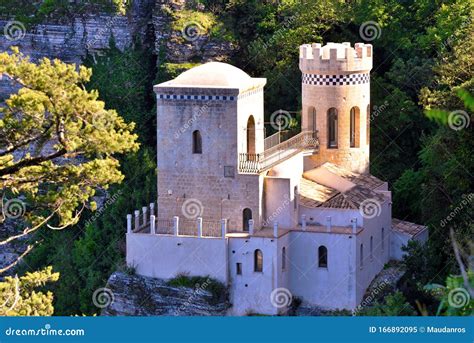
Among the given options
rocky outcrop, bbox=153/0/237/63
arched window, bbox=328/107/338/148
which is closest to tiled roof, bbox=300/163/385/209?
arched window, bbox=328/107/338/148

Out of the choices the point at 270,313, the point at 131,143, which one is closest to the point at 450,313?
the point at 131,143

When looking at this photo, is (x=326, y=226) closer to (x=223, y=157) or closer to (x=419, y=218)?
(x=223, y=157)

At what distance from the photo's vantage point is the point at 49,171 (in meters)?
37.5

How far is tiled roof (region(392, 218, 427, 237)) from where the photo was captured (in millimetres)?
52375

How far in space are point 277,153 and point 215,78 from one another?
3.64m

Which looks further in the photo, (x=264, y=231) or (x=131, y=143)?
(x=264, y=231)

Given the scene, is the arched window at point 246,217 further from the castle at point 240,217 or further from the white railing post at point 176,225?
the white railing post at point 176,225

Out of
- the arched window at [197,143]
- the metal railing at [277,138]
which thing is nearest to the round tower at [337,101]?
the metal railing at [277,138]

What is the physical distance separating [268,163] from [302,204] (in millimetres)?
1613

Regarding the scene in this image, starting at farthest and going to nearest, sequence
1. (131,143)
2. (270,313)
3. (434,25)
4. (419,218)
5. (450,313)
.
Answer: (434,25)
(419,218)
(270,313)
(131,143)
(450,313)

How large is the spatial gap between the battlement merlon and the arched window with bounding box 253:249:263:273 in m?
8.29

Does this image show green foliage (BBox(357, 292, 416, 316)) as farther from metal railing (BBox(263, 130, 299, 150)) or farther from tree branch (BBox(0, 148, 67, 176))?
tree branch (BBox(0, 148, 67, 176))

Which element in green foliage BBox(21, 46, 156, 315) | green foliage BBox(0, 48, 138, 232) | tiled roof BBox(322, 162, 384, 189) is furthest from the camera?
green foliage BBox(21, 46, 156, 315)

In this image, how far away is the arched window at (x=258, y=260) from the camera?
48031mm
